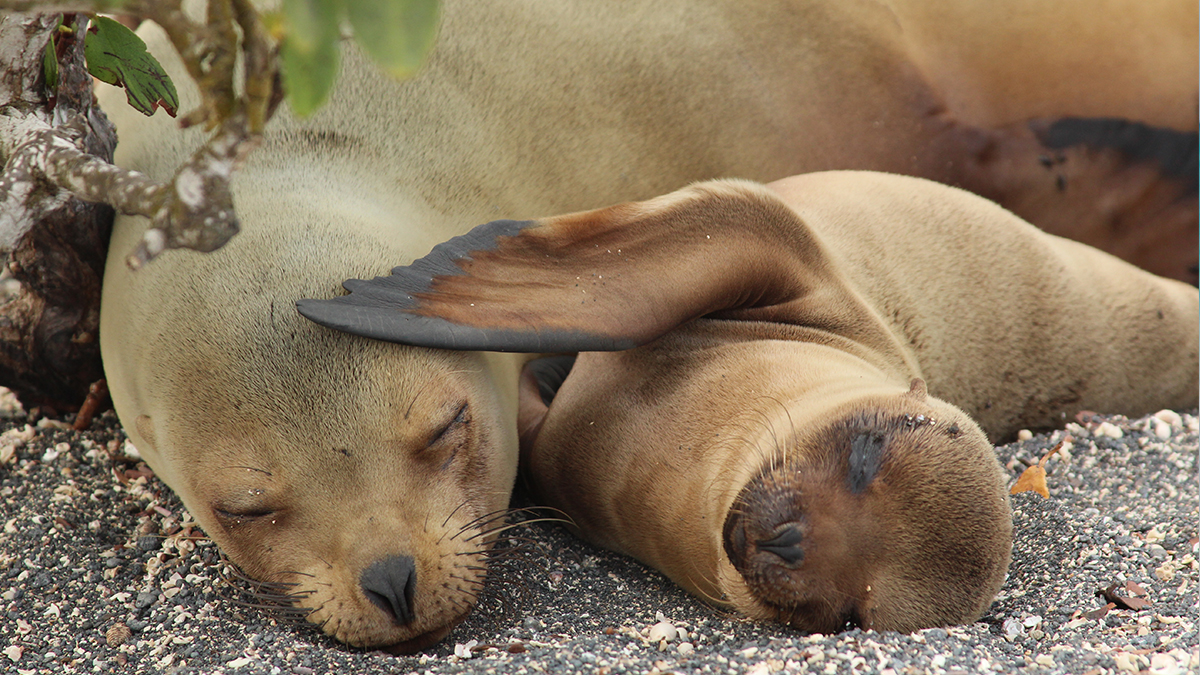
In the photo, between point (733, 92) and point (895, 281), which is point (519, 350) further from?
point (733, 92)

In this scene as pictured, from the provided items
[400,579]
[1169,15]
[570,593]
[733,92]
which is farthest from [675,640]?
[1169,15]

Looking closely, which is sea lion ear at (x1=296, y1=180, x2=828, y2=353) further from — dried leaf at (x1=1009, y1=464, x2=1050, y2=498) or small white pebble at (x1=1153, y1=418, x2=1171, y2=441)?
small white pebble at (x1=1153, y1=418, x2=1171, y2=441)

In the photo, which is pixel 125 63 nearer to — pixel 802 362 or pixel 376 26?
pixel 376 26

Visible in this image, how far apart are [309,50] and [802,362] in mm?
2075

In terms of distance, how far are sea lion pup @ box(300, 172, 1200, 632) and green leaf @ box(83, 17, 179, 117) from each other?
2.13 feet

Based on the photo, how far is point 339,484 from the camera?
267 cm

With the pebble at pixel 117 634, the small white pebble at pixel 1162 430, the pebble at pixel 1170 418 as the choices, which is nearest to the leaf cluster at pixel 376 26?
the pebble at pixel 117 634

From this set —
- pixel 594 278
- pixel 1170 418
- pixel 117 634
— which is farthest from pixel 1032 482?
pixel 117 634

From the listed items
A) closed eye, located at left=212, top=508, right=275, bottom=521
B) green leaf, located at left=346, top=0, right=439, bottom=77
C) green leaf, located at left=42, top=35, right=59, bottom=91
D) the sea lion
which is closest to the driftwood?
green leaf, located at left=42, top=35, right=59, bottom=91

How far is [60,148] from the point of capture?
2.23 metres

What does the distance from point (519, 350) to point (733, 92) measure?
193cm

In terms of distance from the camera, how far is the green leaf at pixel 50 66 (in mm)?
2732

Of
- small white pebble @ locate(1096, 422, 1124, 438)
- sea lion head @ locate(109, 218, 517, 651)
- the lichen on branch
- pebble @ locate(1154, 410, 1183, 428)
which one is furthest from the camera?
pebble @ locate(1154, 410, 1183, 428)

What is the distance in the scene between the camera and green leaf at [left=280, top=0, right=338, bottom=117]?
1.46 meters
